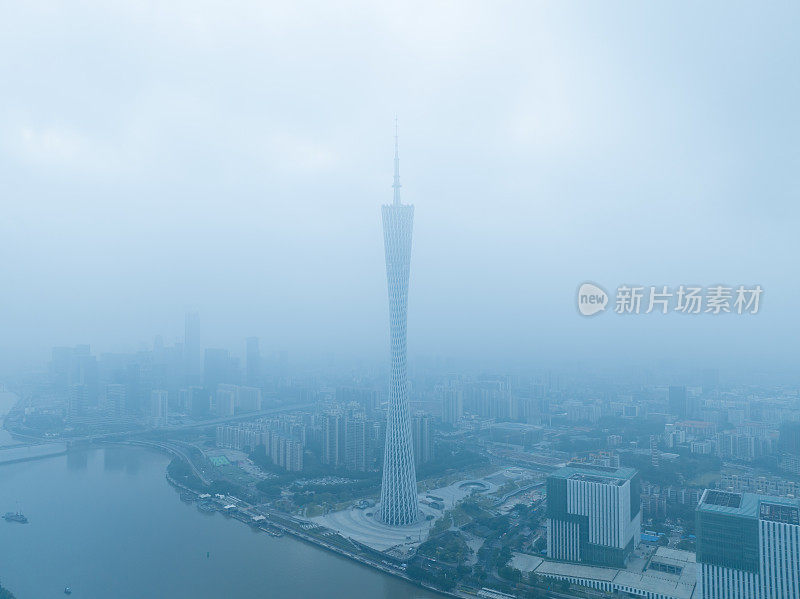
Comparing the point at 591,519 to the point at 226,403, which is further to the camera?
the point at 226,403

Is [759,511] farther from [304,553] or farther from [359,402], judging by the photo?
[359,402]

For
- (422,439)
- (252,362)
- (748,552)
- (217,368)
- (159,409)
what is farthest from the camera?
(252,362)

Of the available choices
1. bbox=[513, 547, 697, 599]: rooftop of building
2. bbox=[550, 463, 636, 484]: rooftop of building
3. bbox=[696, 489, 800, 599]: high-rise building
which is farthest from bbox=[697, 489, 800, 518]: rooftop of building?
bbox=[550, 463, 636, 484]: rooftop of building

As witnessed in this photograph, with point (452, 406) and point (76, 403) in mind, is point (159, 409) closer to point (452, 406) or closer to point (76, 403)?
point (76, 403)

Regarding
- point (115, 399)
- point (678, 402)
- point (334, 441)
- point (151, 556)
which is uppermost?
point (115, 399)

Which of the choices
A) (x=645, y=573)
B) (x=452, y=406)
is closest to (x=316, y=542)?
(x=645, y=573)

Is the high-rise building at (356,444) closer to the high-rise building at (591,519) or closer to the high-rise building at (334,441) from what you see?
the high-rise building at (334,441)

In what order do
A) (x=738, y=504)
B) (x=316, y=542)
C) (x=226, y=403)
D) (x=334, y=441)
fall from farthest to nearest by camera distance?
1. (x=226, y=403)
2. (x=334, y=441)
3. (x=316, y=542)
4. (x=738, y=504)

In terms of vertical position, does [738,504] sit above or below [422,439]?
above
